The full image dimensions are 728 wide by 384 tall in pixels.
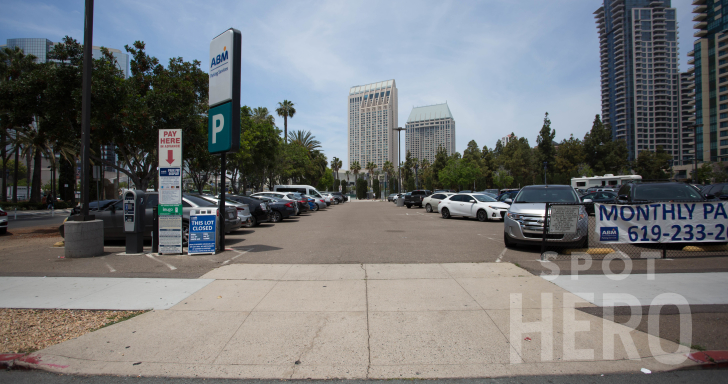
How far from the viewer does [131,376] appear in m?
3.62

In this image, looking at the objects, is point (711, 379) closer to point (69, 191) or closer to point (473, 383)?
point (473, 383)

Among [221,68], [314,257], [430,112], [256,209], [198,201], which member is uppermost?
[430,112]

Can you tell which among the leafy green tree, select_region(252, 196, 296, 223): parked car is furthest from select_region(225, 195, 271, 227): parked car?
the leafy green tree

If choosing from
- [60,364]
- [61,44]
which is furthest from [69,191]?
[60,364]

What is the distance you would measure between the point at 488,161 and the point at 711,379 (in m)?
71.8

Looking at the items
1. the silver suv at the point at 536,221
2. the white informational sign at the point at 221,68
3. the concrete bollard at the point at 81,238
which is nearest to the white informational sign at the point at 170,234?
the concrete bollard at the point at 81,238

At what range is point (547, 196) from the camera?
35.4 ft

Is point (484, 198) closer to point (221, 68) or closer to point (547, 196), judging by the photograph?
point (547, 196)

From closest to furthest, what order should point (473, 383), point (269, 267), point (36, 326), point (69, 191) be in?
point (473, 383)
point (36, 326)
point (269, 267)
point (69, 191)

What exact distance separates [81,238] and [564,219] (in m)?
11.1

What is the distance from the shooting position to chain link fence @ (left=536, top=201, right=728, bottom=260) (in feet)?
27.3

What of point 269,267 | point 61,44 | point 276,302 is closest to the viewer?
point 276,302

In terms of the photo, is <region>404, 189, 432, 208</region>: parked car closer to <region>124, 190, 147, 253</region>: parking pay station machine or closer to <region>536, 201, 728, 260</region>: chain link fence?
<region>536, 201, 728, 260</region>: chain link fence

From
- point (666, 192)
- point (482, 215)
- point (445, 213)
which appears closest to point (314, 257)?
point (666, 192)
